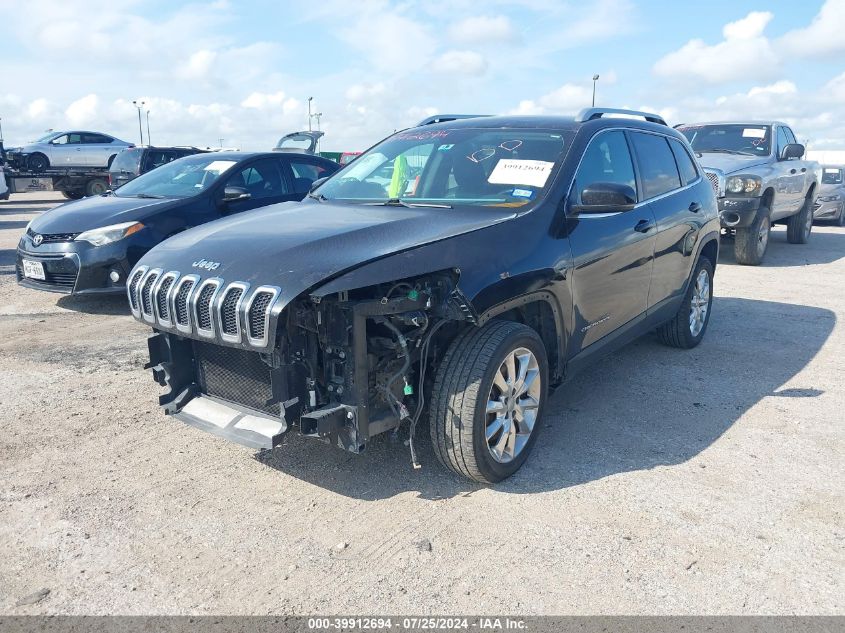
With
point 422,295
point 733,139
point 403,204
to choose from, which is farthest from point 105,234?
point 733,139

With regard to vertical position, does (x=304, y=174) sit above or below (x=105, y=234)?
above

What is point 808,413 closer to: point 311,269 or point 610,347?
point 610,347

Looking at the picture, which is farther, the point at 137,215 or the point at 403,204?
the point at 137,215

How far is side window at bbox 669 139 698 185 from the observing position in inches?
212

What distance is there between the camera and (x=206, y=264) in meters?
3.16

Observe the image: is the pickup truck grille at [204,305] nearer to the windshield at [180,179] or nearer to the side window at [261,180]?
the windshield at [180,179]

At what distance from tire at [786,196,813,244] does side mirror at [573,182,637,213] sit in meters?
10.3

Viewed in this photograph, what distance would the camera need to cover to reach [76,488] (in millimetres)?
3400

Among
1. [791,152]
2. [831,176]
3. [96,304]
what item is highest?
[791,152]

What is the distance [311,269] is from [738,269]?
8834 mm

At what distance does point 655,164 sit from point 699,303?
150 cm

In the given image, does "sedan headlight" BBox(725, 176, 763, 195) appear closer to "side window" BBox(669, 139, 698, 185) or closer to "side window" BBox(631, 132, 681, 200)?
"side window" BBox(669, 139, 698, 185)

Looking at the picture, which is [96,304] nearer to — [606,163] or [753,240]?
[606,163]

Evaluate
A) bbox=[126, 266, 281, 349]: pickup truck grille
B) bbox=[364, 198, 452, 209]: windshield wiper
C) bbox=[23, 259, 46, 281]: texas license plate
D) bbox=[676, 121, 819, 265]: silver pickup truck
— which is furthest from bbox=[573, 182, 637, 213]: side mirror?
bbox=[676, 121, 819, 265]: silver pickup truck
